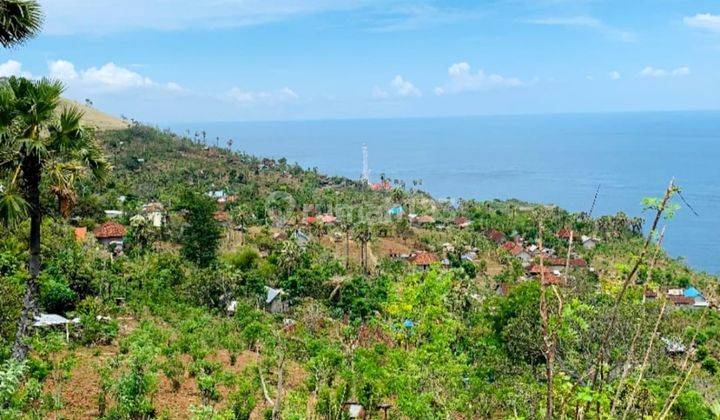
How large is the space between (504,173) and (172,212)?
10146 cm

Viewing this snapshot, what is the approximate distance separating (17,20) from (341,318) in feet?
74.2

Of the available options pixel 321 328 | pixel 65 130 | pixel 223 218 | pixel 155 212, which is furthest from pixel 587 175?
pixel 65 130

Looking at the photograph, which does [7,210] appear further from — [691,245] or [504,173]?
[504,173]

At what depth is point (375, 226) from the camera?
183 feet

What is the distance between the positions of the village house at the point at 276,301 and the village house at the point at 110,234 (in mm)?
13298

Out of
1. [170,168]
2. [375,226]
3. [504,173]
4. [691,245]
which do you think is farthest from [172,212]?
[504,173]

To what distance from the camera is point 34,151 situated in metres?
8.17

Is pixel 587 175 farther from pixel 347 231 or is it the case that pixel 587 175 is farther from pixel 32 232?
pixel 32 232

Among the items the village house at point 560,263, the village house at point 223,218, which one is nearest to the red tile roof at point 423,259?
the village house at point 560,263

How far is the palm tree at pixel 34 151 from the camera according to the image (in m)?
8.08

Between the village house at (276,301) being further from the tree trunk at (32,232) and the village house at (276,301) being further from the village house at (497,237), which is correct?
the village house at (497,237)

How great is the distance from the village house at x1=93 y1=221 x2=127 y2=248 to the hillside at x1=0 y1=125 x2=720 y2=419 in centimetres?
36

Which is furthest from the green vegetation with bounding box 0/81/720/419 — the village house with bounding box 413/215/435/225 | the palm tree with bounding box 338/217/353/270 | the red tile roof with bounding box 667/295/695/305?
the village house with bounding box 413/215/435/225

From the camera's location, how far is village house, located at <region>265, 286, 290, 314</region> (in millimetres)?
30594
